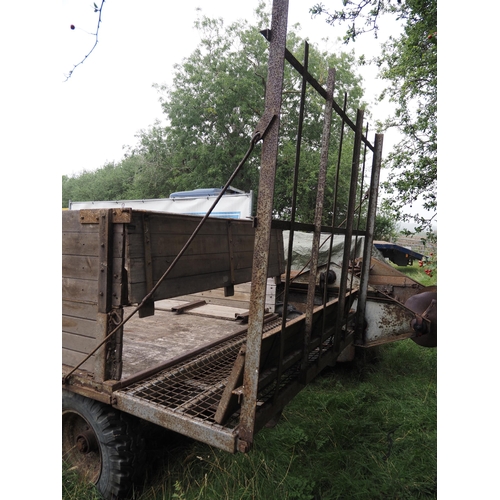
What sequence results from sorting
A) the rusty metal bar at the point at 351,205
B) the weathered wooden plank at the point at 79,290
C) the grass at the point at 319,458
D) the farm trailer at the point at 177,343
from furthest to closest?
the rusty metal bar at the point at 351,205, the grass at the point at 319,458, the weathered wooden plank at the point at 79,290, the farm trailer at the point at 177,343

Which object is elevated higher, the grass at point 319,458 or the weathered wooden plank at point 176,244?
the weathered wooden plank at point 176,244

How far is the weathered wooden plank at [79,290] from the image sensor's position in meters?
2.61

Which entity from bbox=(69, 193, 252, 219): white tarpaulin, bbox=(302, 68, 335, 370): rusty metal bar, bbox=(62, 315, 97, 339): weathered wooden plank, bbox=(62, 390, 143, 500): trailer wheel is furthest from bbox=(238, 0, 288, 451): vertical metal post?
bbox=(69, 193, 252, 219): white tarpaulin

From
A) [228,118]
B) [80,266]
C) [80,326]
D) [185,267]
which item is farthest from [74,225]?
[228,118]

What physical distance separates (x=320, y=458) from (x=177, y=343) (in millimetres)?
1631

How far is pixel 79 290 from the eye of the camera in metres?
2.69

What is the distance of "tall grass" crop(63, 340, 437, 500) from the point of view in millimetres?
2826

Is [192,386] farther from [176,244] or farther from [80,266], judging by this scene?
[80,266]

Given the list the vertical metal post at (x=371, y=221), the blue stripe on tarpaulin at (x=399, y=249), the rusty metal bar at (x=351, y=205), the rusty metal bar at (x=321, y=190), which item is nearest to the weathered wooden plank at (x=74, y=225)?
the rusty metal bar at (x=321, y=190)

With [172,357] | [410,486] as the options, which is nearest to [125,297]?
[172,357]

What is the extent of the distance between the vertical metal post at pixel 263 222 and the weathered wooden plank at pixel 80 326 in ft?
4.13

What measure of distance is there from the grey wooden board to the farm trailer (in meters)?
0.03

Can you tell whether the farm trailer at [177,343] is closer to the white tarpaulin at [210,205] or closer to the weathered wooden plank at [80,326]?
the weathered wooden plank at [80,326]

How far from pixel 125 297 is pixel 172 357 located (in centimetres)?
94
